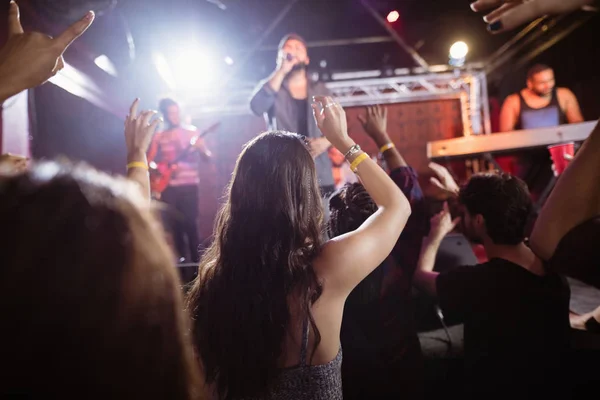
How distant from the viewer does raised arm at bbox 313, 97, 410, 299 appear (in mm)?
1208

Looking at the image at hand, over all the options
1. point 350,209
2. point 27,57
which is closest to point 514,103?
point 350,209

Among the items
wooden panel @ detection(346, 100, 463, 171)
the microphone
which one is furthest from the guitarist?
wooden panel @ detection(346, 100, 463, 171)

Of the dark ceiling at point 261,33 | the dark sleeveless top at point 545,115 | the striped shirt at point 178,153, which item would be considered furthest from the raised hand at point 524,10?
the striped shirt at point 178,153

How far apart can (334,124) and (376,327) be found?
900mm

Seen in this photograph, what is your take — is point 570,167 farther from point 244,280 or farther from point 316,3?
point 316,3

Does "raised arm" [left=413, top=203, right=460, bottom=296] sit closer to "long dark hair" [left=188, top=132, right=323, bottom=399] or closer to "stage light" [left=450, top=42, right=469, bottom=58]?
"long dark hair" [left=188, top=132, right=323, bottom=399]

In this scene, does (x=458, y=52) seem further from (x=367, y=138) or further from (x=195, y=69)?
(x=195, y=69)

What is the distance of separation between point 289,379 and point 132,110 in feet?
4.10

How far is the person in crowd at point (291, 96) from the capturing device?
3.31m

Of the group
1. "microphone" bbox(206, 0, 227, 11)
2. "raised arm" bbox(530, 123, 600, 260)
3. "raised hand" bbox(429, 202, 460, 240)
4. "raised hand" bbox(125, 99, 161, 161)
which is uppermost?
"microphone" bbox(206, 0, 227, 11)

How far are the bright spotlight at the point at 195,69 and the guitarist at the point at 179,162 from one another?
143cm

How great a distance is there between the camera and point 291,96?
349 cm

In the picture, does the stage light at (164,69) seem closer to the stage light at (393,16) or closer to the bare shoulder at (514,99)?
the stage light at (393,16)

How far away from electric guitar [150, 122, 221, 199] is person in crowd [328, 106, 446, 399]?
316 centimetres
